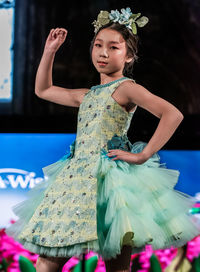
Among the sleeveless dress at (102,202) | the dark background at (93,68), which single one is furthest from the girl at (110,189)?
the dark background at (93,68)

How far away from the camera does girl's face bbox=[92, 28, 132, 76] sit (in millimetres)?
1691

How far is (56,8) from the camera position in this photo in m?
3.43

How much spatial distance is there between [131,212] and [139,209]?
0.04m

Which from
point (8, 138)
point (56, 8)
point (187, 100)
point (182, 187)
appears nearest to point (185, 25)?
point (187, 100)

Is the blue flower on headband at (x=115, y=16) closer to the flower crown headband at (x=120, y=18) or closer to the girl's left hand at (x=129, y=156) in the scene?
the flower crown headband at (x=120, y=18)

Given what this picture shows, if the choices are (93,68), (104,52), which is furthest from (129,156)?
(93,68)

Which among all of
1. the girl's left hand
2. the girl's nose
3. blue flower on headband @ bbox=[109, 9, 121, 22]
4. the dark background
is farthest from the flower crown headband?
the dark background

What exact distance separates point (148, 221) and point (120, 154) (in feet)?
0.74

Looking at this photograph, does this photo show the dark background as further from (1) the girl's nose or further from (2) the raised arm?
(1) the girl's nose

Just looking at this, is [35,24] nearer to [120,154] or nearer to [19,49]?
[19,49]

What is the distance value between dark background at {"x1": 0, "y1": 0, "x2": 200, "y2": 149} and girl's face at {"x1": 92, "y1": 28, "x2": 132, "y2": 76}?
1615 mm

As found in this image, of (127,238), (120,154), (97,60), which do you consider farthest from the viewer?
(97,60)

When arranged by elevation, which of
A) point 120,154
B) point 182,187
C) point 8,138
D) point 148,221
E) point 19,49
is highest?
point 19,49

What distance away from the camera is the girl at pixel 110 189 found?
146cm
